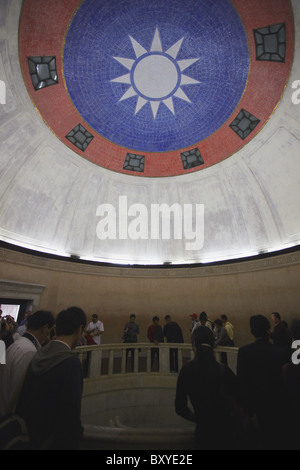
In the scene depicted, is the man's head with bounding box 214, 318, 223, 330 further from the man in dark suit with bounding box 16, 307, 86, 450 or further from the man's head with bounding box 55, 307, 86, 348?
the man in dark suit with bounding box 16, 307, 86, 450

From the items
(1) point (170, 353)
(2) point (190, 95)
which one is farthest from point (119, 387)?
(2) point (190, 95)

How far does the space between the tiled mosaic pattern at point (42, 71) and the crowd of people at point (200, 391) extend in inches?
318

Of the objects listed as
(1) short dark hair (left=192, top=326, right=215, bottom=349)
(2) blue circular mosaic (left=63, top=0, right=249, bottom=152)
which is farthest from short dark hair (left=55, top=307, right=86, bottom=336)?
(2) blue circular mosaic (left=63, top=0, right=249, bottom=152)

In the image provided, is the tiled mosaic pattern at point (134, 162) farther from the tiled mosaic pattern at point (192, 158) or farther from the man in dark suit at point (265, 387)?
the man in dark suit at point (265, 387)

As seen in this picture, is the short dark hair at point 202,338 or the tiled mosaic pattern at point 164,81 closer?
the short dark hair at point 202,338

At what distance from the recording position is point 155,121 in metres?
9.13

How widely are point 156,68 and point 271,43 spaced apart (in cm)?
363

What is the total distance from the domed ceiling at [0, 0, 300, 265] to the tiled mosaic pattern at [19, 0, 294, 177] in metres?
0.04

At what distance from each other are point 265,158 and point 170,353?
327 inches

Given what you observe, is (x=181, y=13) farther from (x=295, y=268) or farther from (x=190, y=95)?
(x=295, y=268)

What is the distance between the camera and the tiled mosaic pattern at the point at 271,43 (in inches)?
252

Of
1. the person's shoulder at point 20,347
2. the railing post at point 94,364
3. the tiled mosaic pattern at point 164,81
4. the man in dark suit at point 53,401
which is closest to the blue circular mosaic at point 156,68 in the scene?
the tiled mosaic pattern at point 164,81

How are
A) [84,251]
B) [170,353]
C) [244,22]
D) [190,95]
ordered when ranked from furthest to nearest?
1. [84,251]
2. [190,95]
3. [170,353]
4. [244,22]

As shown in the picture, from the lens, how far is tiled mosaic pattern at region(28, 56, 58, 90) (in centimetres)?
693
